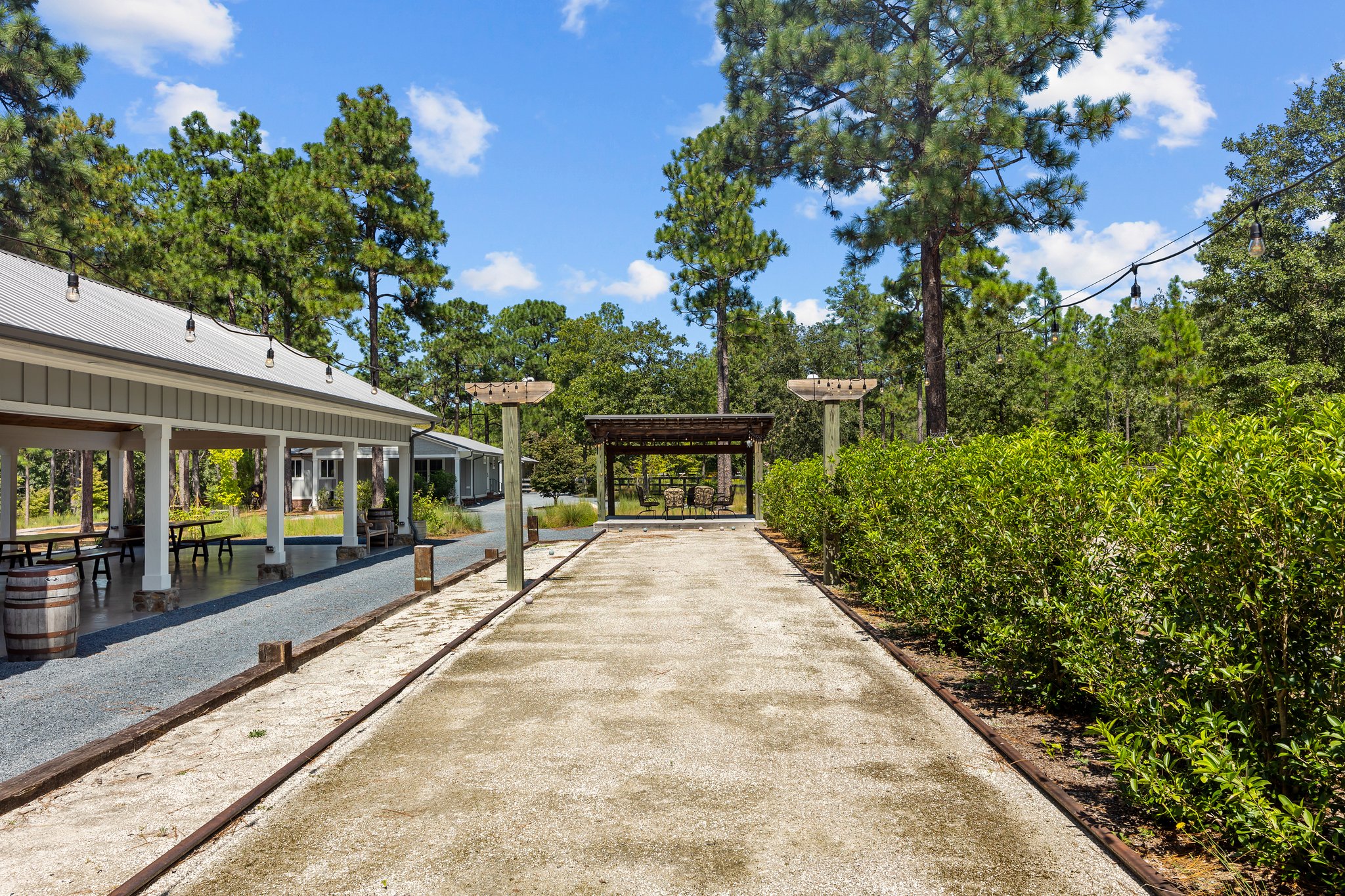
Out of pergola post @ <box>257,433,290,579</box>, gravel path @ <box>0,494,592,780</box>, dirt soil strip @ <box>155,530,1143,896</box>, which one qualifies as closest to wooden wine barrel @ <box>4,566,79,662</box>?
gravel path @ <box>0,494,592,780</box>

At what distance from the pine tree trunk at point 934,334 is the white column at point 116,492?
1661 centimetres

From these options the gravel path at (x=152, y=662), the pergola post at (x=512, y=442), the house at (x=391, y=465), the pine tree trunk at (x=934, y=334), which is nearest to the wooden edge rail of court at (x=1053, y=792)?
the pergola post at (x=512, y=442)

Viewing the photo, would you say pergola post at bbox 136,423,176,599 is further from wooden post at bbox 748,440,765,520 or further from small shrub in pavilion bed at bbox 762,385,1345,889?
wooden post at bbox 748,440,765,520

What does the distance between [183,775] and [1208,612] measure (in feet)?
17.0

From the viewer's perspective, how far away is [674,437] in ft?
71.5

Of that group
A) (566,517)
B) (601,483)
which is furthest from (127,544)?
(566,517)

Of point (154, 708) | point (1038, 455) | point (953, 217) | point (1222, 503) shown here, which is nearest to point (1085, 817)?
point (1222, 503)

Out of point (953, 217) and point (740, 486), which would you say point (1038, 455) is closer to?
point (953, 217)

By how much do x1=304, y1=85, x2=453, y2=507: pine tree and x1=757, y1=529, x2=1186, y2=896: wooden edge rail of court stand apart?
19239mm

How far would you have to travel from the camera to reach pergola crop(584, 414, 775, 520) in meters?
19.4

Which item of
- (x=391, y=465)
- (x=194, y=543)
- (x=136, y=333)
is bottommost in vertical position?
(x=194, y=543)

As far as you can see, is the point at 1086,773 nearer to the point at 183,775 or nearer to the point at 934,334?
the point at 183,775

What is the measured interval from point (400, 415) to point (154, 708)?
11287 mm

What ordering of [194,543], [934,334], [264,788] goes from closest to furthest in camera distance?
[264,788], [194,543], [934,334]
